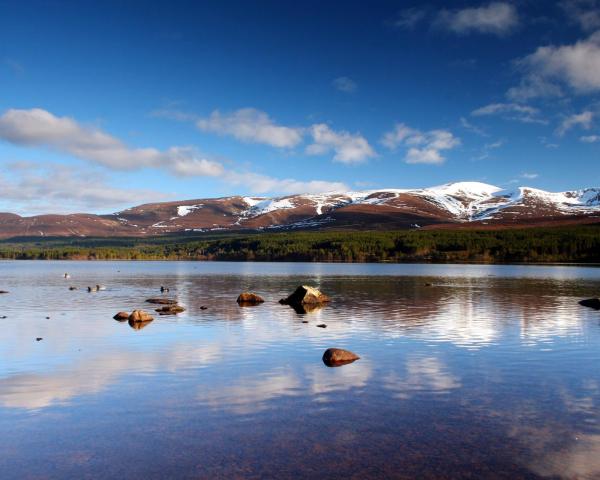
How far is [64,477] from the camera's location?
→ 13102 millimetres

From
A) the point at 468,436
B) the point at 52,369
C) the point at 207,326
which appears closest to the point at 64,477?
the point at 468,436

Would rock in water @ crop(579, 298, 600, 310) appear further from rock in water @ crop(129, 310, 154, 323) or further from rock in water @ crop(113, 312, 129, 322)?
rock in water @ crop(113, 312, 129, 322)

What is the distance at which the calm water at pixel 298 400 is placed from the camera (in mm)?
14070

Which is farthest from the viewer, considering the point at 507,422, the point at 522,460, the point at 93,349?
the point at 93,349

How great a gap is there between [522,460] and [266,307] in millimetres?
38997

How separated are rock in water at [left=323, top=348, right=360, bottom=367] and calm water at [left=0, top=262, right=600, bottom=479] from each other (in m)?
0.43

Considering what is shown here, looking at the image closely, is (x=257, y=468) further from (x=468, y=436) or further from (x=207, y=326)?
(x=207, y=326)

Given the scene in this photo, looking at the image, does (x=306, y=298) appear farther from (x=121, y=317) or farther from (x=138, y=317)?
(x=138, y=317)

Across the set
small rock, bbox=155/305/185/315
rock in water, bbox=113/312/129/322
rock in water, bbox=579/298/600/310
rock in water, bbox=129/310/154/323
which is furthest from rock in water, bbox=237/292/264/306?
rock in water, bbox=579/298/600/310

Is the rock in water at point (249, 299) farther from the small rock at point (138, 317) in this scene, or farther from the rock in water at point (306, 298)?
the small rock at point (138, 317)

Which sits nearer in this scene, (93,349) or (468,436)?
(468,436)

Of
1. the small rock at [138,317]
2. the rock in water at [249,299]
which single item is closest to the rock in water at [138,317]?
the small rock at [138,317]

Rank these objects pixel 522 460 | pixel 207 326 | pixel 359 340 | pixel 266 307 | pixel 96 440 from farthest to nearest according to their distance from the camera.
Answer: pixel 266 307, pixel 207 326, pixel 359 340, pixel 96 440, pixel 522 460

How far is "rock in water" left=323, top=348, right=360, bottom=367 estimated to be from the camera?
2581 cm
